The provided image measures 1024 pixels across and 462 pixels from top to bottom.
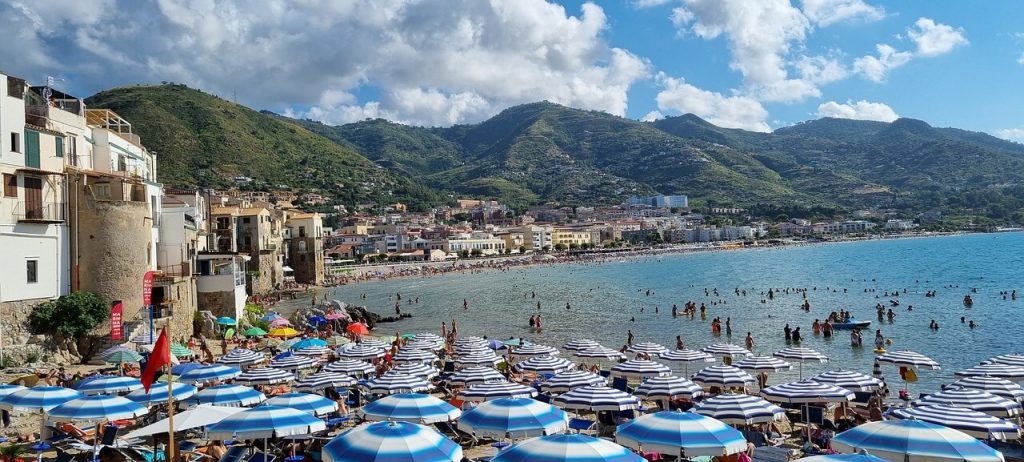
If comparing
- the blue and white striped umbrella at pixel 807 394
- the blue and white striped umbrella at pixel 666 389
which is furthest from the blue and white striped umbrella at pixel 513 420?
the blue and white striped umbrella at pixel 807 394

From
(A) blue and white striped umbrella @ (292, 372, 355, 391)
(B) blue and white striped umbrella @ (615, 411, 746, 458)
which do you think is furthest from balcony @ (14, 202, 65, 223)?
(B) blue and white striped umbrella @ (615, 411, 746, 458)

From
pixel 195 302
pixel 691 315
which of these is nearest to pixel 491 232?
pixel 691 315

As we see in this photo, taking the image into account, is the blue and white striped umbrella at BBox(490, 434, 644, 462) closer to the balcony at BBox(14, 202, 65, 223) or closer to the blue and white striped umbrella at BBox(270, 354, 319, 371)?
the blue and white striped umbrella at BBox(270, 354, 319, 371)

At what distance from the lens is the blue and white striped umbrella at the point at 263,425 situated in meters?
11.2

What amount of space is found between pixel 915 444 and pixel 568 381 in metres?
8.67

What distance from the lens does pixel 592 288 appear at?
72125 mm

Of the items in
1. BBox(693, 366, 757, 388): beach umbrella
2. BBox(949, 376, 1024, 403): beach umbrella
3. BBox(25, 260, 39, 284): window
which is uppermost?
BBox(25, 260, 39, 284): window

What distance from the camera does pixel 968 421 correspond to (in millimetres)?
12602

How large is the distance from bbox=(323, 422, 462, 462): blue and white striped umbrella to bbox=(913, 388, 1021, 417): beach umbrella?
33.5 feet

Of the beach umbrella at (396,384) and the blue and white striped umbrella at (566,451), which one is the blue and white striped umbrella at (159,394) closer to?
the beach umbrella at (396,384)

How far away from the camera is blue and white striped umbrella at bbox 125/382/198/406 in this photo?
14.8 meters

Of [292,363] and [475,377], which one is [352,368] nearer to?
[292,363]

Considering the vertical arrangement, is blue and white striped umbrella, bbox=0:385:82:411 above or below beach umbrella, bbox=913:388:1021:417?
above

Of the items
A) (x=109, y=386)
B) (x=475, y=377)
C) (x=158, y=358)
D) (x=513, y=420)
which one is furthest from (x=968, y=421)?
(x=109, y=386)
